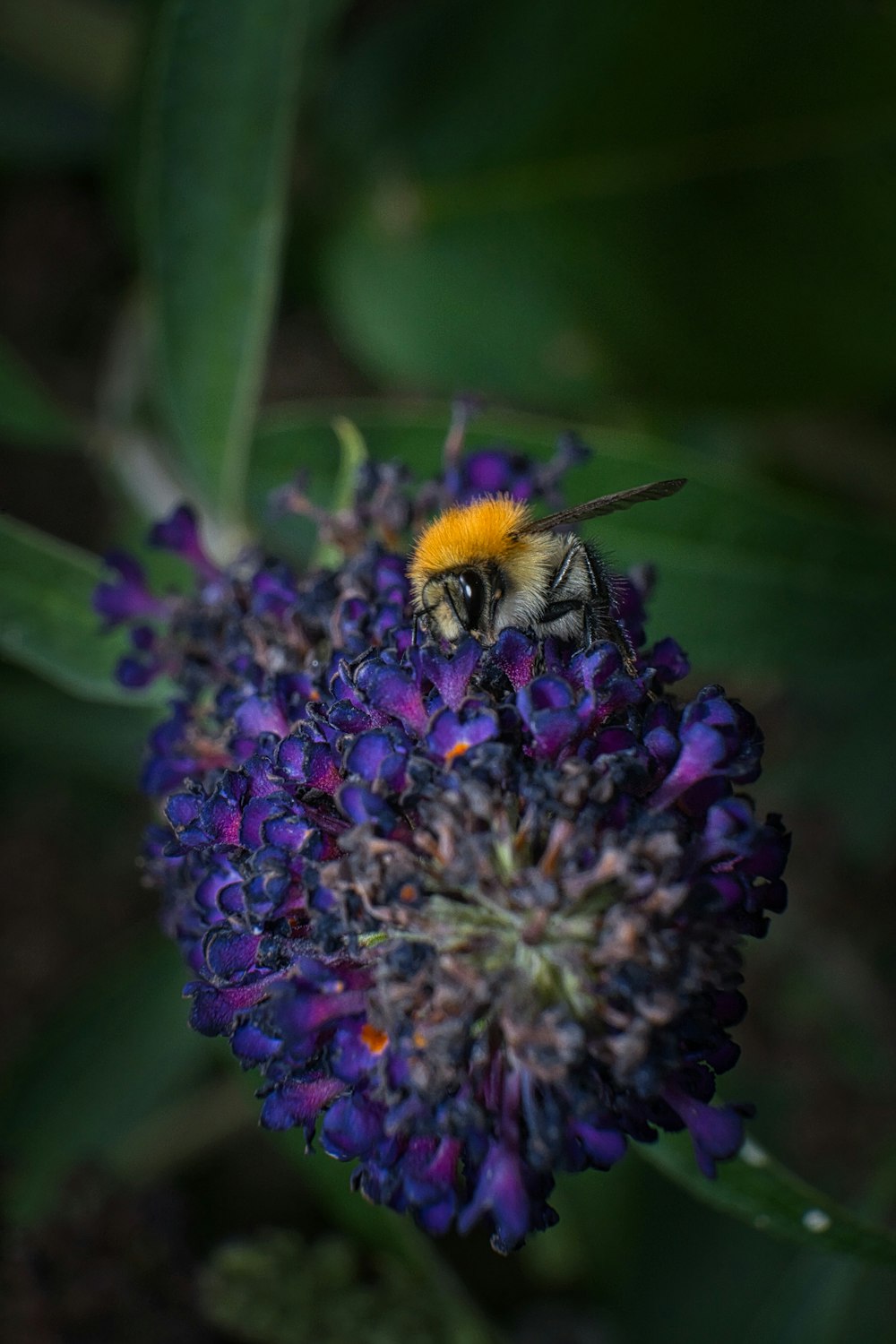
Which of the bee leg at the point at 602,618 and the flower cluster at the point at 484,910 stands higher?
the bee leg at the point at 602,618

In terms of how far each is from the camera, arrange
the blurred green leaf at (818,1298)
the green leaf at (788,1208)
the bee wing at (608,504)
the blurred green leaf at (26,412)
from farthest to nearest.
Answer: the blurred green leaf at (818,1298) → the blurred green leaf at (26,412) → the green leaf at (788,1208) → the bee wing at (608,504)

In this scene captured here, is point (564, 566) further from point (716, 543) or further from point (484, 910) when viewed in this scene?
point (716, 543)

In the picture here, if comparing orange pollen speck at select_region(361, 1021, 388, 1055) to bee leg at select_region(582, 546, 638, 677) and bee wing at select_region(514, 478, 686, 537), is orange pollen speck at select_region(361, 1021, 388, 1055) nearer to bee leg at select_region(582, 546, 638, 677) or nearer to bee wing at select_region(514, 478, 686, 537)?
bee leg at select_region(582, 546, 638, 677)

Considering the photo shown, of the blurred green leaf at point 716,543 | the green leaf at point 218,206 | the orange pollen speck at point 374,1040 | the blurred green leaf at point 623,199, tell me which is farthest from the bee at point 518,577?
the blurred green leaf at point 623,199

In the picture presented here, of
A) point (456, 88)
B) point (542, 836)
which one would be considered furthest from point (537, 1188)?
point (456, 88)

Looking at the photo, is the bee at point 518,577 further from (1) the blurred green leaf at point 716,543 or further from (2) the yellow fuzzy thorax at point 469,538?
(1) the blurred green leaf at point 716,543

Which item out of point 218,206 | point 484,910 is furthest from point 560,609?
point 218,206
